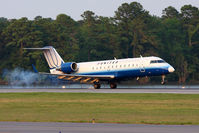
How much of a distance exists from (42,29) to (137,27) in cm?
2378

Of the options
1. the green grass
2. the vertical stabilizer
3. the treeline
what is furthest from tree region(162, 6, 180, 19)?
the green grass

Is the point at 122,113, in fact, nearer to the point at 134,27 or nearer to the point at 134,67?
the point at 134,67

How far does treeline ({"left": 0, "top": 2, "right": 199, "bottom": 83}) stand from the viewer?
110812mm

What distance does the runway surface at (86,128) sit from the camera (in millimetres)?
20564

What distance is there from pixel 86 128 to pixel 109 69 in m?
40.9

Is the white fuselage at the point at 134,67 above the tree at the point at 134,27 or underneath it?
underneath

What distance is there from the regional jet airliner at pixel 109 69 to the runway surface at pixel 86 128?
34275 millimetres

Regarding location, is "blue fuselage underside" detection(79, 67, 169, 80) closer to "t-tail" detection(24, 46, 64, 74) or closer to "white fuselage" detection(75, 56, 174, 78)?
"white fuselage" detection(75, 56, 174, 78)

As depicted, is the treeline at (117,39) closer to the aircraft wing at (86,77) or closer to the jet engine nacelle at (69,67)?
the jet engine nacelle at (69,67)

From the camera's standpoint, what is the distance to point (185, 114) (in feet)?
96.5

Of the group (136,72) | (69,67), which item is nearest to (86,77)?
(69,67)

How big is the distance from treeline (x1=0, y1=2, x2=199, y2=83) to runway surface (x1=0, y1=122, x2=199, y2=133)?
269 feet

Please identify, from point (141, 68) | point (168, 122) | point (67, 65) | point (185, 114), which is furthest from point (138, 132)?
point (67, 65)

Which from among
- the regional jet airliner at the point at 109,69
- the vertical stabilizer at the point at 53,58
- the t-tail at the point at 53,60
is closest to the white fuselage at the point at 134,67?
the regional jet airliner at the point at 109,69
